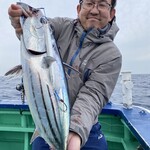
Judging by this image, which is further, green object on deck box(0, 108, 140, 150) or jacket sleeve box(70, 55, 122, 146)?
green object on deck box(0, 108, 140, 150)

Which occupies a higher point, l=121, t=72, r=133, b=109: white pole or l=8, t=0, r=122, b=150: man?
l=8, t=0, r=122, b=150: man

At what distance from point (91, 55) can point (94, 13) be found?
0.35 meters

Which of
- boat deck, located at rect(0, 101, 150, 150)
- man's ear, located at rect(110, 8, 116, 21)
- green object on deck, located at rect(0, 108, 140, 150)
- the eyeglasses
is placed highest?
the eyeglasses

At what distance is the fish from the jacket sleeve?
200 mm

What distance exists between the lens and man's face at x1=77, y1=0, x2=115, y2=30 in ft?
7.89

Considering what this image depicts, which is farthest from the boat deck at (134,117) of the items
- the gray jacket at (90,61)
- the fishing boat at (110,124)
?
the gray jacket at (90,61)

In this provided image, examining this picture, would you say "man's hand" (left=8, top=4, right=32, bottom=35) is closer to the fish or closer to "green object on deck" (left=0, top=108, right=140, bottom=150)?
the fish

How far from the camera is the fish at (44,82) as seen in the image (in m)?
1.64

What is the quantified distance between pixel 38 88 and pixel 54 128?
0.26m

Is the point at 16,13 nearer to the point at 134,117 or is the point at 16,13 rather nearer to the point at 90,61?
the point at 90,61

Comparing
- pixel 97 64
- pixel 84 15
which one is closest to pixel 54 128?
pixel 97 64

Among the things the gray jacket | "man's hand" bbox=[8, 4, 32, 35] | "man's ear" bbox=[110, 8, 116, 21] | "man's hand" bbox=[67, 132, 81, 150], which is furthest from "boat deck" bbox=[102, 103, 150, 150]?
"man's hand" bbox=[8, 4, 32, 35]

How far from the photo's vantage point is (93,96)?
219cm

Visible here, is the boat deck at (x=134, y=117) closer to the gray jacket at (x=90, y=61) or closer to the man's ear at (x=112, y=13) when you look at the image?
the gray jacket at (x=90, y=61)
